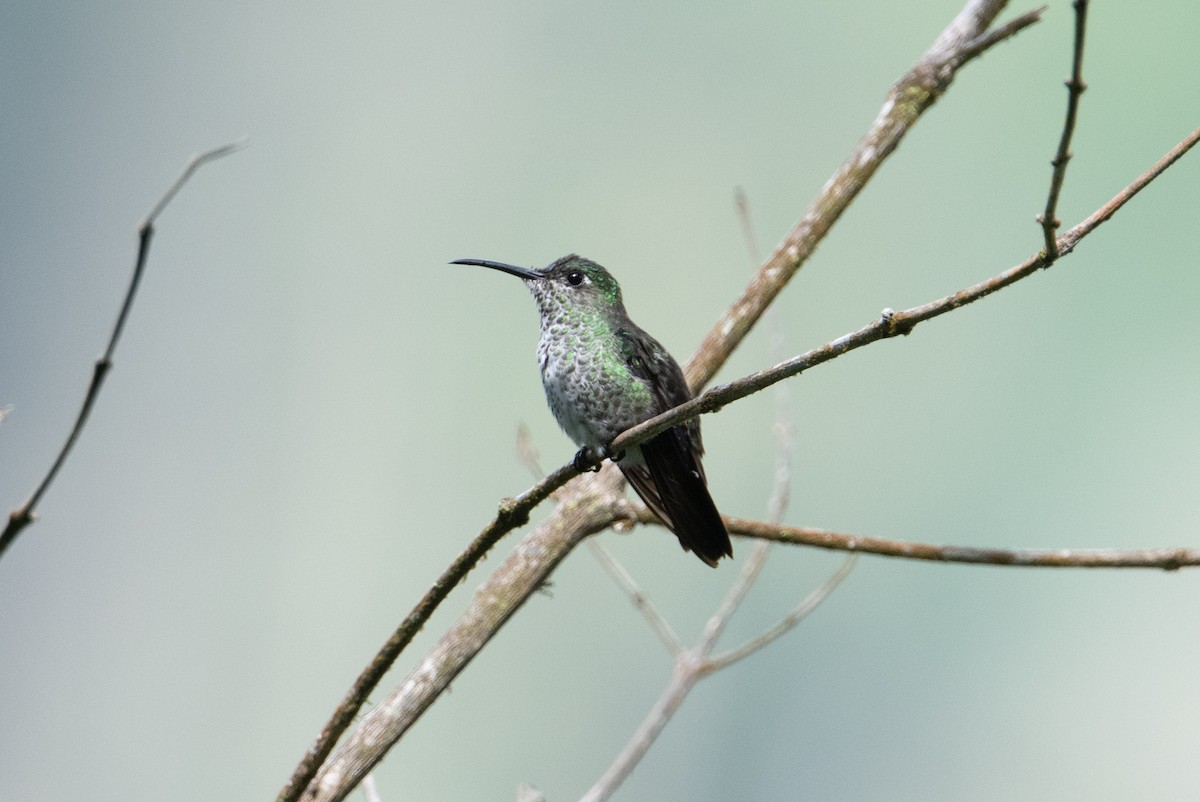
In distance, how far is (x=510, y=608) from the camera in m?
2.18

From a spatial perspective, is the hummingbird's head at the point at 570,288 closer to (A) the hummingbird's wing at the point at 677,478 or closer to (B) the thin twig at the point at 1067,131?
(A) the hummingbird's wing at the point at 677,478

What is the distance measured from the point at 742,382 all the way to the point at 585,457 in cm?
84

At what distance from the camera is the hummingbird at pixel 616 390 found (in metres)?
2.20

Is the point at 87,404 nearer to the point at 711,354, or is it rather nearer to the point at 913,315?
the point at 913,315

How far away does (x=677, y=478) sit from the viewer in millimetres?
2209

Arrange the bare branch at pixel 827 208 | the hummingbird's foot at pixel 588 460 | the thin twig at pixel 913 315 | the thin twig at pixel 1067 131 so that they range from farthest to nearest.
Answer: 1. the bare branch at pixel 827 208
2. the hummingbird's foot at pixel 588 460
3. the thin twig at pixel 913 315
4. the thin twig at pixel 1067 131

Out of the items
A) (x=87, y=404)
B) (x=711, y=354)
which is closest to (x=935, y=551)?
(x=711, y=354)

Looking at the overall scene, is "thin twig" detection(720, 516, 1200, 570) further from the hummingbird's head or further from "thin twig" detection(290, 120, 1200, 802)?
the hummingbird's head

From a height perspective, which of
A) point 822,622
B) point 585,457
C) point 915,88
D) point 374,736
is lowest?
point 822,622

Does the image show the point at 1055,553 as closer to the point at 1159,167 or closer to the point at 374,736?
the point at 1159,167

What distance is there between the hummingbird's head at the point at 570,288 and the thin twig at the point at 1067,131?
1.28 metres

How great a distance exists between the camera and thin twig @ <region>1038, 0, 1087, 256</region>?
1.12 metres

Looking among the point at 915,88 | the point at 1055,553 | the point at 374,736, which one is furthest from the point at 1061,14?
the point at 374,736

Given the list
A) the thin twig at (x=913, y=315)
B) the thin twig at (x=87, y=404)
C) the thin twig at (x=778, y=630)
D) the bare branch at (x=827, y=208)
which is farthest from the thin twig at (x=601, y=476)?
the thin twig at (x=87, y=404)
